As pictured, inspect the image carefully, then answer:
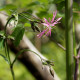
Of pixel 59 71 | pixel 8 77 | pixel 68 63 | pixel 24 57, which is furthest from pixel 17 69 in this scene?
pixel 68 63

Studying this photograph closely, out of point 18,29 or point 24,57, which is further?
point 24,57

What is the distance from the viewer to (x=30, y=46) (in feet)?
3.32

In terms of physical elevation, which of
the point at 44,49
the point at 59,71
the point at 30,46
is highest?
the point at 30,46

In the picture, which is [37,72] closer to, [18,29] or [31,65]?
[31,65]

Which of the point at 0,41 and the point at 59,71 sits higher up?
the point at 0,41

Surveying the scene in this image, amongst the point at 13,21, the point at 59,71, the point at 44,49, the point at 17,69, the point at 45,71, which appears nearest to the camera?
the point at 13,21

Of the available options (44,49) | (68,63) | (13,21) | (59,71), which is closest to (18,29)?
(13,21)

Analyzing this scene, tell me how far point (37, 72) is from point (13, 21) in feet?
1.82

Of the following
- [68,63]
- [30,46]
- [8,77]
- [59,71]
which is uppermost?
[68,63]

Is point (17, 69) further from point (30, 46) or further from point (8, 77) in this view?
point (30, 46)

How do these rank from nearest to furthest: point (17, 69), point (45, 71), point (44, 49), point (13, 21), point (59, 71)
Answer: point (13, 21), point (45, 71), point (17, 69), point (59, 71), point (44, 49)

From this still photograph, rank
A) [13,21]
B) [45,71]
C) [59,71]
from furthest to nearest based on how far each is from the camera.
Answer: [59,71] < [45,71] < [13,21]

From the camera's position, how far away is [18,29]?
1.62ft

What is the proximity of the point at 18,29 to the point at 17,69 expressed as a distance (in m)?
1.59
